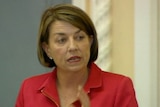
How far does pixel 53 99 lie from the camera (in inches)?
61.6

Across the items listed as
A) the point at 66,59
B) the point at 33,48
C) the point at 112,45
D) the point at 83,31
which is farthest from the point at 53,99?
the point at 33,48

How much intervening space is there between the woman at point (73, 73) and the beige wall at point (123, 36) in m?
0.27

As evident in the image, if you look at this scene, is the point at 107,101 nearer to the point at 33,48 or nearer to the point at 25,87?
the point at 25,87

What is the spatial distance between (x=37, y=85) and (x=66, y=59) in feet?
0.93

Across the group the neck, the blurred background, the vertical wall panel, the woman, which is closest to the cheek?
the woman

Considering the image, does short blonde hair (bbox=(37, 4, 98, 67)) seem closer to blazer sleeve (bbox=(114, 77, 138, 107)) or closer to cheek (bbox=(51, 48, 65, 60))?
cheek (bbox=(51, 48, 65, 60))

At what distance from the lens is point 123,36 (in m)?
1.86

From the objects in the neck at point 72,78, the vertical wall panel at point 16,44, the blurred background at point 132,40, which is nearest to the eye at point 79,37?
the neck at point 72,78

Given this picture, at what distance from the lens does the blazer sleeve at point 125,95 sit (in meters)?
1.49

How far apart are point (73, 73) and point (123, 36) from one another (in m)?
0.42

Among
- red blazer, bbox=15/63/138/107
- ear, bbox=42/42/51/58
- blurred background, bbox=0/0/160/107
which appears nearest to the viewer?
red blazer, bbox=15/63/138/107

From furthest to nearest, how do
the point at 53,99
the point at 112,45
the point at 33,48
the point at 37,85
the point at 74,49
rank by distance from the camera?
the point at 33,48 → the point at 112,45 → the point at 37,85 → the point at 53,99 → the point at 74,49

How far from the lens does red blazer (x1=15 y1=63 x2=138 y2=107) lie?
1512mm

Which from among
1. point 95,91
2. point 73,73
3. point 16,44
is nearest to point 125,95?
point 95,91
